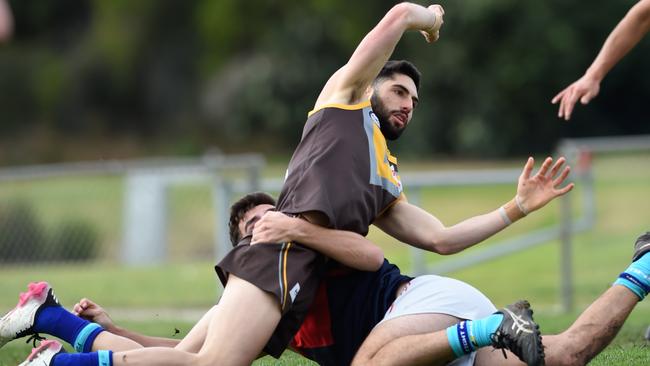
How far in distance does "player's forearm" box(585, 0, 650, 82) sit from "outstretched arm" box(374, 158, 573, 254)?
0.70 meters

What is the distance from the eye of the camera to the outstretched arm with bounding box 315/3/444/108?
5445 millimetres

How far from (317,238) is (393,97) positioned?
91cm

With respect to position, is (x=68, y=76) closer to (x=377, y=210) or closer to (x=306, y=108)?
(x=306, y=108)

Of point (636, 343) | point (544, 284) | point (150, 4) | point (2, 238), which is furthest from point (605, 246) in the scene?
point (150, 4)

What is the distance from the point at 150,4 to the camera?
43.6 m

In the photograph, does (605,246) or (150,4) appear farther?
(150,4)

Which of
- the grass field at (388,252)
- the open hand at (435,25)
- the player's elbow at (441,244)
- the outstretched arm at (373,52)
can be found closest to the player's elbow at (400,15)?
the outstretched arm at (373,52)

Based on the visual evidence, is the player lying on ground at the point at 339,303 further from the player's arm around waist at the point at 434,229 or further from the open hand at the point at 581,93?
the open hand at the point at 581,93

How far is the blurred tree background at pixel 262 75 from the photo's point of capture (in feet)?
104

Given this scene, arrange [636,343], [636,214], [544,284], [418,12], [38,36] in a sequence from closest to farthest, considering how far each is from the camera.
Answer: [418,12] → [636,343] → [544,284] → [636,214] → [38,36]

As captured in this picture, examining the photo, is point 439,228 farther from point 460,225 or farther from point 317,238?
point 317,238

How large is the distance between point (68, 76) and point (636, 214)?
31.7 meters

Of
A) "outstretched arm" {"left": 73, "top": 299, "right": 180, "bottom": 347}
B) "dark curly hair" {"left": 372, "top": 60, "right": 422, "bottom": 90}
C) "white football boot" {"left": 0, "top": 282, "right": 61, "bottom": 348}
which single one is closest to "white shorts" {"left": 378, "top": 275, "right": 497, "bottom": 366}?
"dark curly hair" {"left": 372, "top": 60, "right": 422, "bottom": 90}

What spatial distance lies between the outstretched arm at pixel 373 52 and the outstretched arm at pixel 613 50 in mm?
1019
